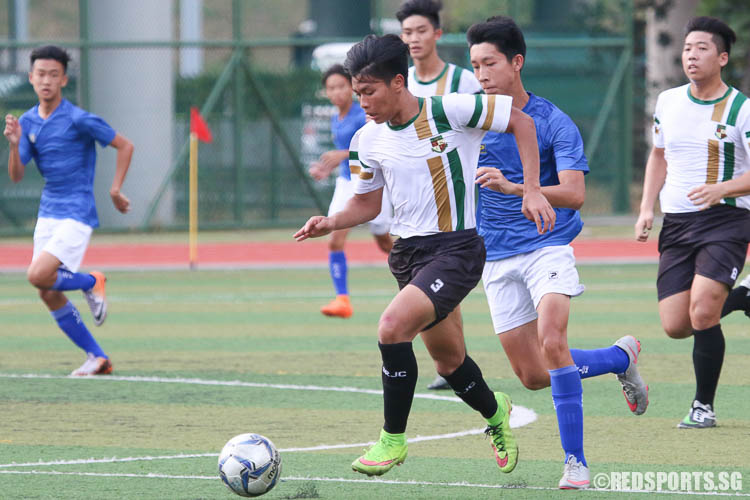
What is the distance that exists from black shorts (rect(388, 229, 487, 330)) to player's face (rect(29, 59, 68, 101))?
417 cm

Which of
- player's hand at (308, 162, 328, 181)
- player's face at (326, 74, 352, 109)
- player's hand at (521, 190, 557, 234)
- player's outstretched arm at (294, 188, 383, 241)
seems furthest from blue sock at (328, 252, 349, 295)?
player's hand at (521, 190, 557, 234)

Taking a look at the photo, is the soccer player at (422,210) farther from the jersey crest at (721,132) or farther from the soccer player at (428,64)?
the soccer player at (428,64)

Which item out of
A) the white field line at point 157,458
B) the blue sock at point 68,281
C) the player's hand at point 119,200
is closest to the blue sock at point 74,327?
the blue sock at point 68,281

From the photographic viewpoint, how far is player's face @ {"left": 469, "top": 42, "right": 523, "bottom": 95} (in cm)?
651

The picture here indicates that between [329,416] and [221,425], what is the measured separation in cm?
69

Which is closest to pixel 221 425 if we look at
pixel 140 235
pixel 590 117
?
pixel 140 235

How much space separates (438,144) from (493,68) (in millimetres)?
624

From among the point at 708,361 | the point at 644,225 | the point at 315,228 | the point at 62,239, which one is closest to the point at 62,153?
the point at 62,239

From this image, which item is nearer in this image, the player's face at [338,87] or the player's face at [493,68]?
the player's face at [493,68]

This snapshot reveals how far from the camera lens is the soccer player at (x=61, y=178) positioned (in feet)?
31.2

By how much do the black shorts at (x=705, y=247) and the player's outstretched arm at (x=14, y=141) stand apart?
15.0 feet

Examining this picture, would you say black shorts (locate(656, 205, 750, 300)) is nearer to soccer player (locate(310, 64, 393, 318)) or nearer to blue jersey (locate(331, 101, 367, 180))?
soccer player (locate(310, 64, 393, 318))

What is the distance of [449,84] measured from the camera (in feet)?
29.3

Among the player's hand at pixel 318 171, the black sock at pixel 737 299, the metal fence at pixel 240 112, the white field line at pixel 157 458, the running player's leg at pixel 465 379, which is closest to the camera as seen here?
the running player's leg at pixel 465 379
